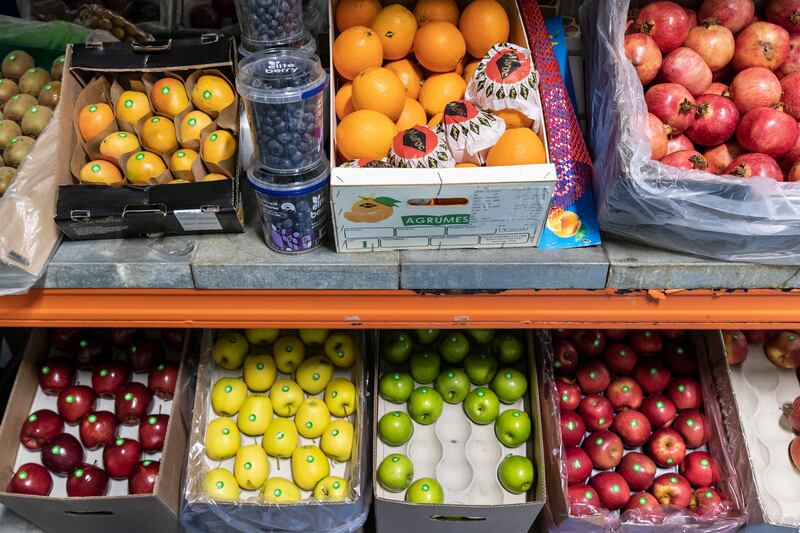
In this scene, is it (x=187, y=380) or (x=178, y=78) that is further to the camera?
(x=187, y=380)

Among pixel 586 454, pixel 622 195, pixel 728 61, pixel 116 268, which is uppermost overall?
pixel 728 61

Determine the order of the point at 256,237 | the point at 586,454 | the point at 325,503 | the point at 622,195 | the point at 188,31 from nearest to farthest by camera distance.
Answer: the point at 622,195 < the point at 256,237 < the point at 325,503 < the point at 586,454 < the point at 188,31

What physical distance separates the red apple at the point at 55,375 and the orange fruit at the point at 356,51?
1155 mm

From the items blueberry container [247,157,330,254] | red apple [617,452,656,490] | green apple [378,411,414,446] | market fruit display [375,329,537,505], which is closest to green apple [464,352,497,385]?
market fruit display [375,329,537,505]

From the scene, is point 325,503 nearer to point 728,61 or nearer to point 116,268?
point 116,268

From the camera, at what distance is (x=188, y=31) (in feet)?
5.98

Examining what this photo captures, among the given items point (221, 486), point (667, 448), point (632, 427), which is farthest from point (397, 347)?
point (667, 448)

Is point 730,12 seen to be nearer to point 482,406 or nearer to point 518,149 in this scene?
point 518,149

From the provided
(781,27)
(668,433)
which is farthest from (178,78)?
(668,433)

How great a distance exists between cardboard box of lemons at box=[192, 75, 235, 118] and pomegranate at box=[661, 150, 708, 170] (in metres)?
0.92

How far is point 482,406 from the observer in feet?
5.46

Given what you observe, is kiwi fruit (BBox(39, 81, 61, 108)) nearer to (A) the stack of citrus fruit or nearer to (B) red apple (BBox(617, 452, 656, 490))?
(A) the stack of citrus fruit

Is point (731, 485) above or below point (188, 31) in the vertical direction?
below

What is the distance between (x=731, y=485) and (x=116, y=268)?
156cm
